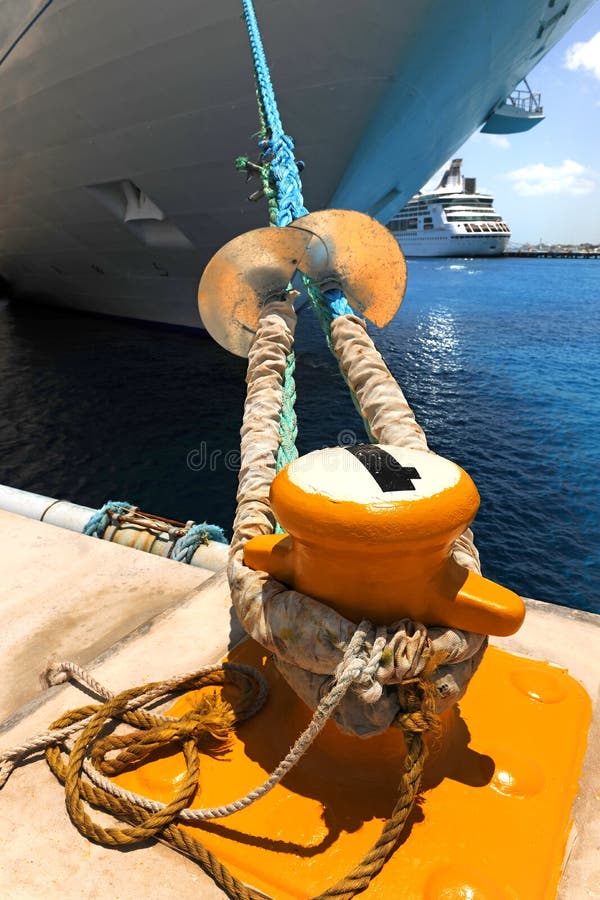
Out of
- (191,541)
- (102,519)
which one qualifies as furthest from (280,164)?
(102,519)

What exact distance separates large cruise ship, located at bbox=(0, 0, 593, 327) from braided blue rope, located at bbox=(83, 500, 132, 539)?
6.85m

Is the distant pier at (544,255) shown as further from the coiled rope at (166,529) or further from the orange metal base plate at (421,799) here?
the orange metal base plate at (421,799)

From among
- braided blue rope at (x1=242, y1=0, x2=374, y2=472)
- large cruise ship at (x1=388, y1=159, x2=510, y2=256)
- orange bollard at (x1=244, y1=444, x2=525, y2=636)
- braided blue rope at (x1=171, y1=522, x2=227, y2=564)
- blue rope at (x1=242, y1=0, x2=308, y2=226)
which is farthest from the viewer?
large cruise ship at (x1=388, y1=159, x2=510, y2=256)

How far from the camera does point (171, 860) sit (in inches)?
72.2

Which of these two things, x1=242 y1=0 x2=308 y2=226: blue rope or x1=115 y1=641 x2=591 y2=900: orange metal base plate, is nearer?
x1=115 y1=641 x2=591 y2=900: orange metal base plate

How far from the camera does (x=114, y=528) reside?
494 cm

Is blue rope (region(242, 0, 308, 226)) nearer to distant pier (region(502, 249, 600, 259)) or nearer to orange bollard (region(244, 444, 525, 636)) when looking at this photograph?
orange bollard (region(244, 444, 525, 636))

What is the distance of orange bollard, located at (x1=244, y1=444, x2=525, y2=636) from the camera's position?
5.17 ft

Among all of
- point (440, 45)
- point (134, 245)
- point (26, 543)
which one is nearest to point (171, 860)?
point (26, 543)

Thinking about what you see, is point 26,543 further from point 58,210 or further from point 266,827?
point 58,210

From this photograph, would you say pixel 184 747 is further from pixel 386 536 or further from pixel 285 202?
pixel 285 202

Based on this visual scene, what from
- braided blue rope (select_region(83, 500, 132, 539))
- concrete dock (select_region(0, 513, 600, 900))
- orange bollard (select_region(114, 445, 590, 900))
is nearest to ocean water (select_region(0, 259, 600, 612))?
braided blue rope (select_region(83, 500, 132, 539))

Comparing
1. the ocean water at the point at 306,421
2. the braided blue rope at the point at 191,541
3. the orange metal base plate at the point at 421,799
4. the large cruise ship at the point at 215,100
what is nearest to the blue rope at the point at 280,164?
the braided blue rope at the point at 191,541

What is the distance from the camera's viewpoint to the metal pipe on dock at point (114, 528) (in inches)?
176
